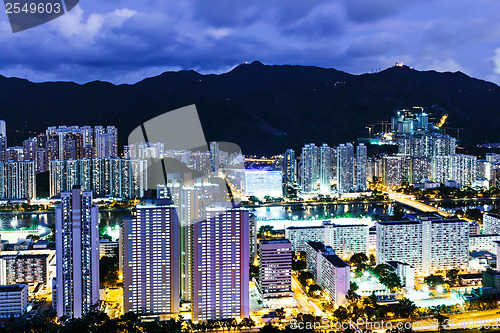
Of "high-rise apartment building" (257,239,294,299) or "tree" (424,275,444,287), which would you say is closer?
"high-rise apartment building" (257,239,294,299)

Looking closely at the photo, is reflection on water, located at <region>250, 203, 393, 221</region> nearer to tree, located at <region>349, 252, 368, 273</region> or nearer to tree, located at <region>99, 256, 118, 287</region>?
tree, located at <region>349, 252, 368, 273</region>

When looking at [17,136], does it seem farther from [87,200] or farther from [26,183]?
[87,200]

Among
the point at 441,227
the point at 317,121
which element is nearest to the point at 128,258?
the point at 441,227

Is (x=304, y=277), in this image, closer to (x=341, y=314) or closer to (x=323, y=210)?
(x=341, y=314)

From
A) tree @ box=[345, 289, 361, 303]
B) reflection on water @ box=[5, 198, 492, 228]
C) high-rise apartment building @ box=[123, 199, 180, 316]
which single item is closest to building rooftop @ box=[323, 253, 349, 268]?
tree @ box=[345, 289, 361, 303]

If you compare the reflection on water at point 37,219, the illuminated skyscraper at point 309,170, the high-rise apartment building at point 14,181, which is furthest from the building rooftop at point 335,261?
the high-rise apartment building at point 14,181
